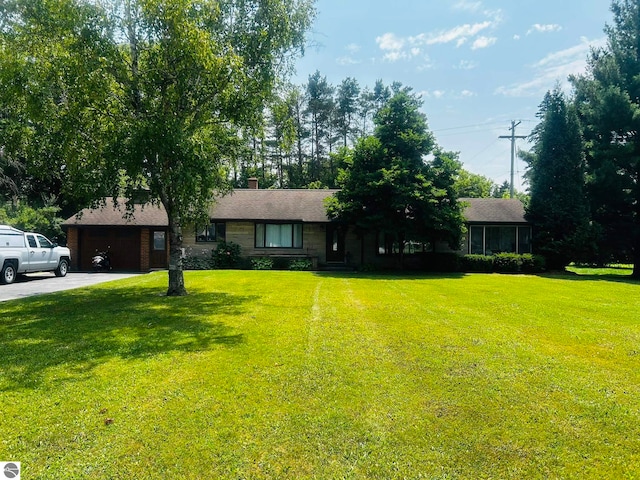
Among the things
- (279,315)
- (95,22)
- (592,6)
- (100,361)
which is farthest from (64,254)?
(592,6)

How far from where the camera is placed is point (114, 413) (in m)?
3.83

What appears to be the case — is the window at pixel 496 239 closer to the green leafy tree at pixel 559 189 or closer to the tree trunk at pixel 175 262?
the green leafy tree at pixel 559 189

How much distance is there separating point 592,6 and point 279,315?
12796 mm

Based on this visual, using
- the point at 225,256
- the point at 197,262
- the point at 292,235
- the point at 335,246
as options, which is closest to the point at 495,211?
the point at 335,246

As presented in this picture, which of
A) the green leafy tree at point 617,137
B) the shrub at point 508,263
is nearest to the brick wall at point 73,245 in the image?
the shrub at point 508,263

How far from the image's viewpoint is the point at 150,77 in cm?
963

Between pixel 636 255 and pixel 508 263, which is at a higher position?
pixel 636 255

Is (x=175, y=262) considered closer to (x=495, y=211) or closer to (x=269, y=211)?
(x=269, y=211)

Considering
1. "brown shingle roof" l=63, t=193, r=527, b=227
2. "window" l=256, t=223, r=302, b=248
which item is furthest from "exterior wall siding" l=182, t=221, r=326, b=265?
"brown shingle roof" l=63, t=193, r=527, b=227

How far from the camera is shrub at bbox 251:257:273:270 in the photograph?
21047 mm

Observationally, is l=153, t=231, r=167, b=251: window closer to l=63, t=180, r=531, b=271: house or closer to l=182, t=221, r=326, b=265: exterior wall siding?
l=63, t=180, r=531, b=271: house

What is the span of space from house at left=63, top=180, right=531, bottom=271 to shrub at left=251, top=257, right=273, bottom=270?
106 centimetres

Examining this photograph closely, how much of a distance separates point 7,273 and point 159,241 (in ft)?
26.6

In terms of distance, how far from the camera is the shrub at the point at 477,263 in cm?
2112
